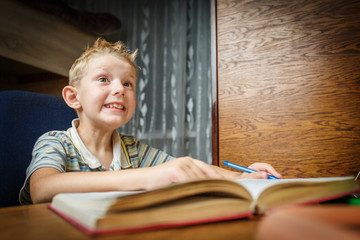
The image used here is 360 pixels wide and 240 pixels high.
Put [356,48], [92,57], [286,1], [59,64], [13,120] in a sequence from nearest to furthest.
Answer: [13,120], [92,57], [356,48], [286,1], [59,64]

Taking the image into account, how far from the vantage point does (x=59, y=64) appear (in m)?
1.70

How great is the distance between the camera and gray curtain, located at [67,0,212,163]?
80.1 inches

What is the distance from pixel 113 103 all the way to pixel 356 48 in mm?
948

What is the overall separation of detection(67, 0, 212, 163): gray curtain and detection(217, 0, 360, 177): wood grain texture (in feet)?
2.67

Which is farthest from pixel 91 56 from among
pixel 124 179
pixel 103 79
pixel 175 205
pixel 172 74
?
pixel 172 74

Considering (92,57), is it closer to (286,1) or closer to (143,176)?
(143,176)

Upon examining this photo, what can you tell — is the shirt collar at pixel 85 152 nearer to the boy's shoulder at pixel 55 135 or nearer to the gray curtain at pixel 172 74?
the boy's shoulder at pixel 55 135

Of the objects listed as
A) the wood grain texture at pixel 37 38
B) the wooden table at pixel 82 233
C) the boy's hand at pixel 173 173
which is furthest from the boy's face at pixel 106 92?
the wood grain texture at pixel 37 38

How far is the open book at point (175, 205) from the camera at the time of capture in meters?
0.23

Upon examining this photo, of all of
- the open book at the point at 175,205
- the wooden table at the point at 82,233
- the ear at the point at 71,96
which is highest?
the ear at the point at 71,96

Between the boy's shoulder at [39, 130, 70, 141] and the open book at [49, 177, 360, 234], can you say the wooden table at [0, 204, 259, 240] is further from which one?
the boy's shoulder at [39, 130, 70, 141]

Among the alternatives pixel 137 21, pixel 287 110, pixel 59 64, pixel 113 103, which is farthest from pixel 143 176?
pixel 137 21

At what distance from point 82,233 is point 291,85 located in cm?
105

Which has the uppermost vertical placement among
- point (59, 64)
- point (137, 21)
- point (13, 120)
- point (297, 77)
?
point (137, 21)
